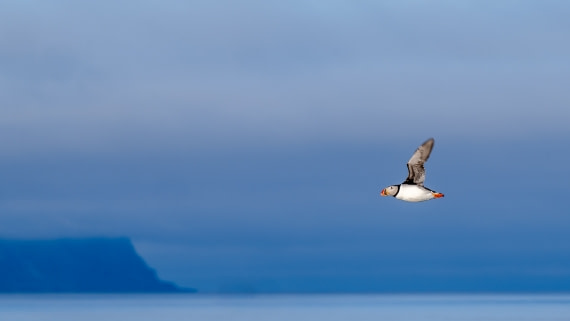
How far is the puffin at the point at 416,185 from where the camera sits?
49.6m

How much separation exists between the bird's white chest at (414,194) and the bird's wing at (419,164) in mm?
507

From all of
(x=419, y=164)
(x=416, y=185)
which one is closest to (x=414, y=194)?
(x=416, y=185)

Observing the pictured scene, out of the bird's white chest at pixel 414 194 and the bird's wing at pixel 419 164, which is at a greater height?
the bird's wing at pixel 419 164

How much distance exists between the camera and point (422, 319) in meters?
162

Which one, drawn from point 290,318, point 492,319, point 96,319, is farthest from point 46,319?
point 492,319

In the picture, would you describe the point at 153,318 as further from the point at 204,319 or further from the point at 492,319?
the point at 492,319

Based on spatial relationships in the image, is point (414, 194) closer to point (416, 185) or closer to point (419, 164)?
point (416, 185)

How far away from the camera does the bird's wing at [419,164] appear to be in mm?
49625

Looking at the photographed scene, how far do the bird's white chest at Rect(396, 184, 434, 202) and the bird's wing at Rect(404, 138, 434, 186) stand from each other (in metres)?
0.51

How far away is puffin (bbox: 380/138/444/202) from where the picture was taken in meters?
49.6

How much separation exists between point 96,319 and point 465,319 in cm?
6103

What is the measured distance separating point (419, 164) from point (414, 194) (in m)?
1.53

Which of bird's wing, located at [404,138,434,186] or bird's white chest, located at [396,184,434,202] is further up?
bird's wing, located at [404,138,434,186]

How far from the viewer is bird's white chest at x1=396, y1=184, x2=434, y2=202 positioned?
49656 millimetres
